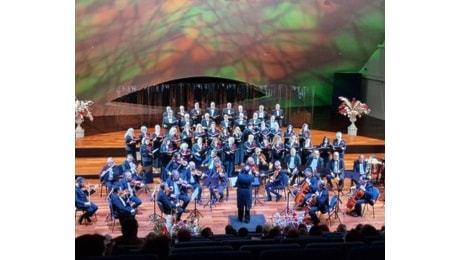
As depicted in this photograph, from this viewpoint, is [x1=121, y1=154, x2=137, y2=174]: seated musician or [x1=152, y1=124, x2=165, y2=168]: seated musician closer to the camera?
[x1=121, y1=154, x2=137, y2=174]: seated musician

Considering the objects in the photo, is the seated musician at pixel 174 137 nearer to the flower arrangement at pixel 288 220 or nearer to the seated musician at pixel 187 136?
the seated musician at pixel 187 136

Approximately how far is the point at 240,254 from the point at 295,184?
3.20 meters

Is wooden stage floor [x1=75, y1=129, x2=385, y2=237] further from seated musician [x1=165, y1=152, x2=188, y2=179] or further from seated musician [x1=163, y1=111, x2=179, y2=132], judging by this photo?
seated musician [x1=163, y1=111, x2=179, y2=132]

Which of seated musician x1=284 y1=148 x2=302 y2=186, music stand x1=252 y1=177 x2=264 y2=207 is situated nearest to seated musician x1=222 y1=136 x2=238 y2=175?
music stand x1=252 y1=177 x2=264 y2=207

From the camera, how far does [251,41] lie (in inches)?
491

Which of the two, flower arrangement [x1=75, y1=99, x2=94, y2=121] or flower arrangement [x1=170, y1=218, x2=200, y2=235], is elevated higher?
flower arrangement [x1=75, y1=99, x2=94, y2=121]

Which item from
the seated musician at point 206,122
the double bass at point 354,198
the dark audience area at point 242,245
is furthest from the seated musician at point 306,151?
the dark audience area at point 242,245

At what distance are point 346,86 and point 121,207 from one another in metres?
6.26

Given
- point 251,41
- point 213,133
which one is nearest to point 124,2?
point 251,41

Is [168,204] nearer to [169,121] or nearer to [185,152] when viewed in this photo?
[185,152]

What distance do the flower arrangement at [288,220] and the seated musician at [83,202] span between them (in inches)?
99.4

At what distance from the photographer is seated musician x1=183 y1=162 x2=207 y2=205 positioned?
846cm

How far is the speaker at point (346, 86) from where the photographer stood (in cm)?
1214

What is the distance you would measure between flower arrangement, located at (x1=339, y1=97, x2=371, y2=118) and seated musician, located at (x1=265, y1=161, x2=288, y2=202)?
3300mm
